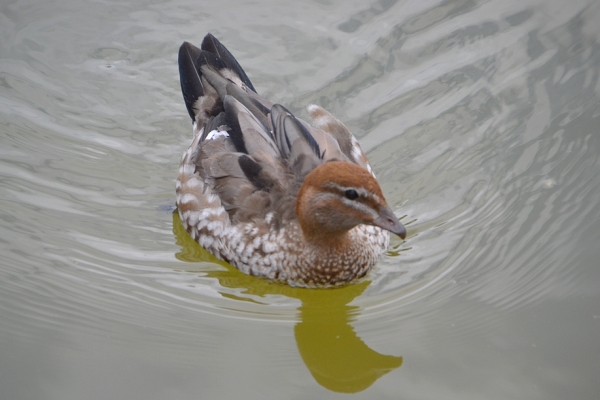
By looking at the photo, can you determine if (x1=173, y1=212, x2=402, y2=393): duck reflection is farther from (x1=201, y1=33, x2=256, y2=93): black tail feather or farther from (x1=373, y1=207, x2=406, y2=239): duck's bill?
(x1=201, y1=33, x2=256, y2=93): black tail feather

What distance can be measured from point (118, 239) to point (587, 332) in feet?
13.1

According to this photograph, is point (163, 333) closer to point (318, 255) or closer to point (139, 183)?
point (318, 255)

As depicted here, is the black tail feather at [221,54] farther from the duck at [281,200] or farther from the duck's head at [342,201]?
the duck's head at [342,201]

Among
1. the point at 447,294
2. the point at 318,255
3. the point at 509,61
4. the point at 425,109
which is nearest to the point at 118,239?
the point at 318,255

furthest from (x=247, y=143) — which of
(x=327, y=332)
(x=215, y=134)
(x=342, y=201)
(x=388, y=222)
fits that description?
(x=327, y=332)

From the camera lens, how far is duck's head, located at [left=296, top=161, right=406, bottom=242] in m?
5.91

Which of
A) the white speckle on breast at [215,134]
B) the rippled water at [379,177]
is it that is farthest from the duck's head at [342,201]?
the white speckle on breast at [215,134]

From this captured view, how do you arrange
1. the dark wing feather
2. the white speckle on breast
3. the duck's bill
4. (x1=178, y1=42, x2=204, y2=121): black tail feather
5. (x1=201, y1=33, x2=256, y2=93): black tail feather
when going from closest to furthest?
the duck's bill, the dark wing feather, the white speckle on breast, (x1=178, y1=42, x2=204, y2=121): black tail feather, (x1=201, y1=33, x2=256, y2=93): black tail feather

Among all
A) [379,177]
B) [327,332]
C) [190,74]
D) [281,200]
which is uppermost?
[190,74]

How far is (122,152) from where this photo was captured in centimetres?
834

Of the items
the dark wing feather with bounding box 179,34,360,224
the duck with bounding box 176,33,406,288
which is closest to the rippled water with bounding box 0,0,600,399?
the duck with bounding box 176,33,406,288

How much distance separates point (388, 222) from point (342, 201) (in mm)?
387

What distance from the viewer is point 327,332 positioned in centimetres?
617

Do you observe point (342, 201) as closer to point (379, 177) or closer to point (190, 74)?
point (379, 177)
